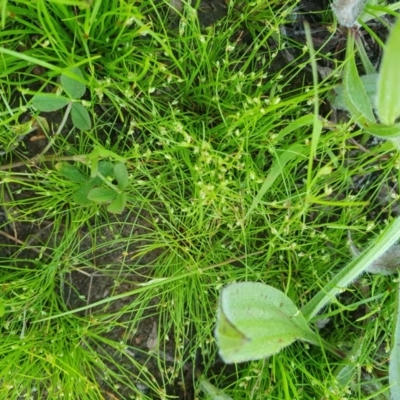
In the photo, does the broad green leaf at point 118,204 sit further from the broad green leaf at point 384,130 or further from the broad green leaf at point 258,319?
the broad green leaf at point 384,130

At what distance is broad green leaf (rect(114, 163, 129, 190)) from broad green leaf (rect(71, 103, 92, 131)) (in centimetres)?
9

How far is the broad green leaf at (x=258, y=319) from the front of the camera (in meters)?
0.87

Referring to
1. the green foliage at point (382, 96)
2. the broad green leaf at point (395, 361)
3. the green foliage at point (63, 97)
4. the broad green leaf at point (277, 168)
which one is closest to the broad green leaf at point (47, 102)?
the green foliage at point (63, 97)

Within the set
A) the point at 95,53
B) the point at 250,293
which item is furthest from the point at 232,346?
the point at 95,53

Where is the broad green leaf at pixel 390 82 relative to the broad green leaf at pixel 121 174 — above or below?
above

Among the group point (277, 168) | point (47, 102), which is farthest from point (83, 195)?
point (277, 168)

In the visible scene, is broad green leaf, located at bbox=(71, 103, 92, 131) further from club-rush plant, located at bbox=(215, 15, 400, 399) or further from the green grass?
club-rush plant, located at bbox=(215, 15, 400, 399)

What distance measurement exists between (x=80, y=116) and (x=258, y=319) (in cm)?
→ 44

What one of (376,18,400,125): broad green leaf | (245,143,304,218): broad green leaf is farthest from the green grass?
(376,18,400,125): broad green leaf

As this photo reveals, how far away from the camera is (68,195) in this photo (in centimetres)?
104

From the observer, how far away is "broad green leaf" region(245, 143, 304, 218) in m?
0.97

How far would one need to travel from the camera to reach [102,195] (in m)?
0.96

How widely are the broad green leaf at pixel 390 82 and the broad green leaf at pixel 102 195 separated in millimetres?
434

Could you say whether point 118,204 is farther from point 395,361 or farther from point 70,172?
point 395,361
